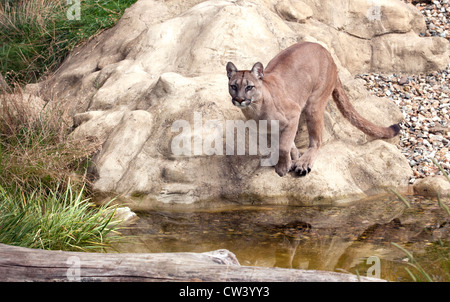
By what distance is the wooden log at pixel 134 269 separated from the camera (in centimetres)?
319

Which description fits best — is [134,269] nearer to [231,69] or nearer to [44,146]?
[231,69]

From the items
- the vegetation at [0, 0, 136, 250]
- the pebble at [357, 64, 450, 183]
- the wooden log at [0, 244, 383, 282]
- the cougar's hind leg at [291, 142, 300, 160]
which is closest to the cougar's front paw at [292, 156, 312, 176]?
the cougar's hind leg at [291, 142, 300, 160]

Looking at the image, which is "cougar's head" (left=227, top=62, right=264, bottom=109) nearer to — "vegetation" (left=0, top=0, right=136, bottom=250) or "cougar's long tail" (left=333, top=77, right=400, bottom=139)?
"cougar's long tail" (left=333, top=77, right=400, bottom=139)

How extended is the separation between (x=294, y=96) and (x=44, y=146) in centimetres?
281

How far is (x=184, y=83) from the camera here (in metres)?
6.64

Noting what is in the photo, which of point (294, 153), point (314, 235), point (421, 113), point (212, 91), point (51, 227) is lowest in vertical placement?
point (421, 113)

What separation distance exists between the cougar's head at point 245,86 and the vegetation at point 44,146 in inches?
64.4

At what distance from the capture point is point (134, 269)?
10.8 ft

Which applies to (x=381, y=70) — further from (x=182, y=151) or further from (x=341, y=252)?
(x=341, y=252)

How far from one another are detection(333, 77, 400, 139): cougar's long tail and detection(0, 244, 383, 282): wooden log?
3666 millimetres

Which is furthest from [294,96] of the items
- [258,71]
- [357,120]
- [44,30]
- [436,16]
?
[44,30]

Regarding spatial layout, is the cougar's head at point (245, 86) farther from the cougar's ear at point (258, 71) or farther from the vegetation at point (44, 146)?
the vegetation at point (44, 146)
